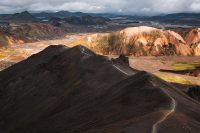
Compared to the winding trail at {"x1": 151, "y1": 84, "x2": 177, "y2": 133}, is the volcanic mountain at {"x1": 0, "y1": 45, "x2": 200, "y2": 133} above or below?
below

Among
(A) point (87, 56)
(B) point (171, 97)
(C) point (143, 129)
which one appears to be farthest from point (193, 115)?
(A) point (87, 56)

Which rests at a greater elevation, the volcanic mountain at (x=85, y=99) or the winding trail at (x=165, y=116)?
the winding trail at (x=165, y=116)

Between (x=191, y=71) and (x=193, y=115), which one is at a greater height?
(x=193, y=115)

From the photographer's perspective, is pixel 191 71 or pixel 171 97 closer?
pixel 171 97

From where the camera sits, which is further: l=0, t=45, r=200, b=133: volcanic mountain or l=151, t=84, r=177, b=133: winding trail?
l=0, t=45, r=200, b=133: volcanic mountain

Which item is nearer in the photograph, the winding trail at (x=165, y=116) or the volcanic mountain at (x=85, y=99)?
the winding trail at (x=165, y=116)

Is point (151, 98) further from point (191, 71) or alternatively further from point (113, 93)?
point (191, 71)

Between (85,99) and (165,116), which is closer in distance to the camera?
(165,116)

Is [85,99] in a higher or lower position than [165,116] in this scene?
lower
